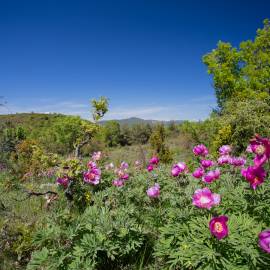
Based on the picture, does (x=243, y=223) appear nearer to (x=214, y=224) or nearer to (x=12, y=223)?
(x=214, y=224)

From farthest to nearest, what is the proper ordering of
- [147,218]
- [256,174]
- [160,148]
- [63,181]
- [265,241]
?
1. [160,148]
2. [63,181]
3. [147,218]
4. [256,174]
5. [265,241]

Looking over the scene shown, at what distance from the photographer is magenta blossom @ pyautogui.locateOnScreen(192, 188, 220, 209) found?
7.84ft

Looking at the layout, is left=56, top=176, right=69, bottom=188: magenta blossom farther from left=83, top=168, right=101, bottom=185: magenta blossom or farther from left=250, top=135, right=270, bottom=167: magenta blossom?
left=250, top=135, right=270, bottom=167: magenta blossom

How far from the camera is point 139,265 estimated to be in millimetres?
3014

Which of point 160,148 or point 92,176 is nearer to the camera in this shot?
point 92,176

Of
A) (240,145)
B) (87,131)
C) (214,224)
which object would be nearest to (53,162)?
(87,131)

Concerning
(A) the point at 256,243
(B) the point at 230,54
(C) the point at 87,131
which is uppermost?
(B) the point at 230,54

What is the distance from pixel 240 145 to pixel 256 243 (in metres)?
8.04

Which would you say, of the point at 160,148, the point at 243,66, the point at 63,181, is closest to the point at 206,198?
the point at 63,181

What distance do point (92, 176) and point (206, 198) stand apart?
6.77 ft

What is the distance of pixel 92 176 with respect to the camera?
13.4 feet

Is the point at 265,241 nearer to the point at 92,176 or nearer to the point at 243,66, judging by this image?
the point at 92,176

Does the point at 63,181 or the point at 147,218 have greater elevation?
the point at 63,181

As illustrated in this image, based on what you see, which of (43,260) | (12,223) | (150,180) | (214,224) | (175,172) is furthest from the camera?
(150,180)
